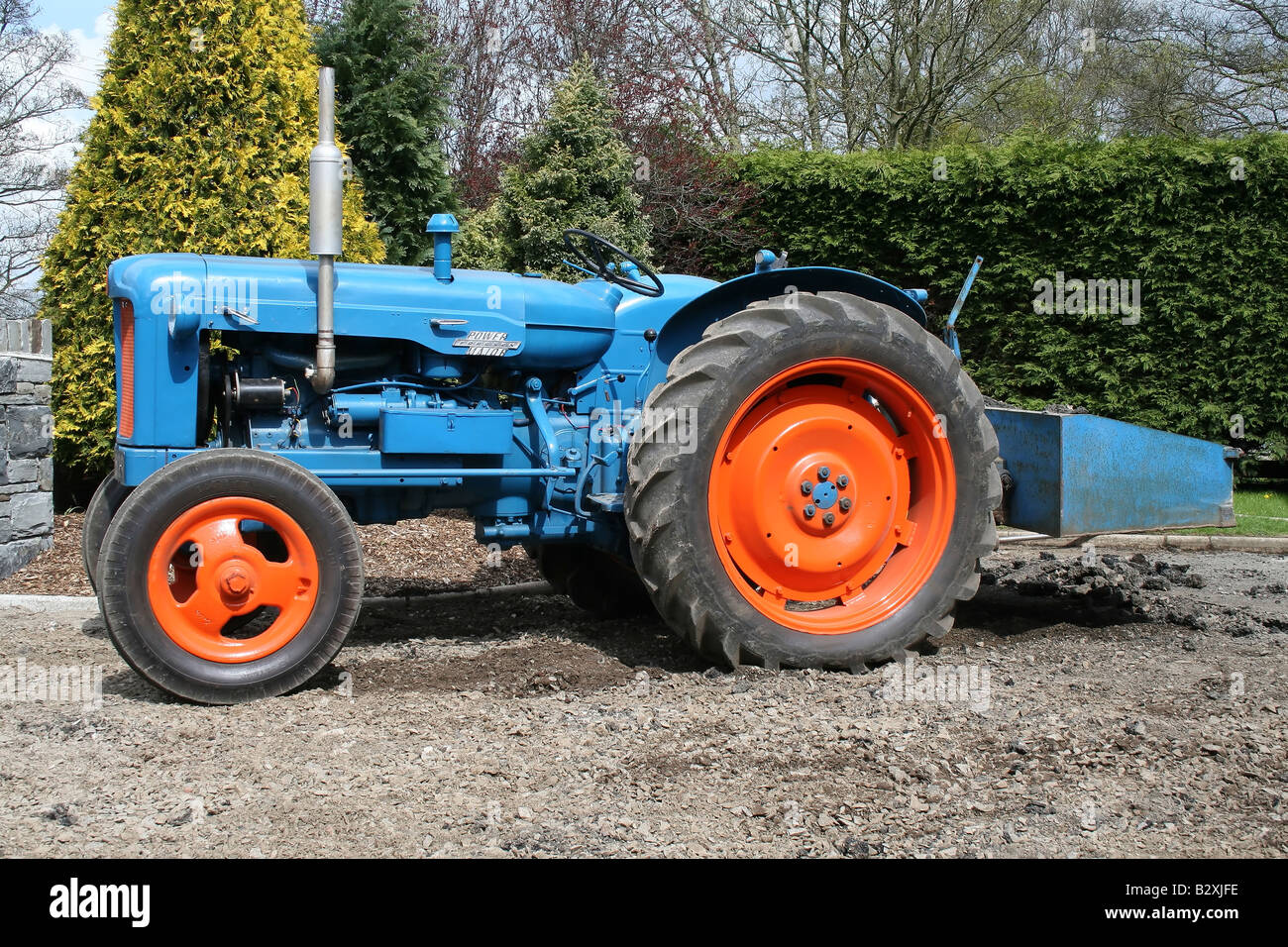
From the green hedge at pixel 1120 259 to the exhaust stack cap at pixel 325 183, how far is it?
7.11 metres

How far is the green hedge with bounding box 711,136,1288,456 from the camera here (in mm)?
9758

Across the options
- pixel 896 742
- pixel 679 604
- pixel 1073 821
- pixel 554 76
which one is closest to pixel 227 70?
pixel 679 604

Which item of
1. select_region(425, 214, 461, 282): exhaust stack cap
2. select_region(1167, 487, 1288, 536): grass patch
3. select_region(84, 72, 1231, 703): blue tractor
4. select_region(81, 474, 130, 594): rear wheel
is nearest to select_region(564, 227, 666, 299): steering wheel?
select_region(84, 72, 1231, 703): blue tractor

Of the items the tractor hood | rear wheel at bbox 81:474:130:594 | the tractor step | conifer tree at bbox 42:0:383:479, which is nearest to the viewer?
the tractor hood

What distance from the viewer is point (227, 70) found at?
7086 millimetres

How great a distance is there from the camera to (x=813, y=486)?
4469 millimetres

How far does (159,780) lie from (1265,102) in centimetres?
1954

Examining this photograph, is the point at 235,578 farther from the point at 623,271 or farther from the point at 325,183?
the point at 623,271

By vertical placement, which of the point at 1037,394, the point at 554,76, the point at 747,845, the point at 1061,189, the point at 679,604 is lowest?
the point at 747,845

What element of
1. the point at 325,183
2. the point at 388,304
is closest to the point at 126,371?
the point at 388,304

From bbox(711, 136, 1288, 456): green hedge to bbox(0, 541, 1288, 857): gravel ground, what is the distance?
5320 mm

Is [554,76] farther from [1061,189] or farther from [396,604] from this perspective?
[396,604]

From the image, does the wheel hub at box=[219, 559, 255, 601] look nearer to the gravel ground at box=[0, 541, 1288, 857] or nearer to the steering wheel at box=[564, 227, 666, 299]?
the gravel ground at box=[0, 541, 1288, 857]

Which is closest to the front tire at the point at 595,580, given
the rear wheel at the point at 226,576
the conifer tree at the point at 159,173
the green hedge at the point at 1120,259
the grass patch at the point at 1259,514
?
the rear wheel at the point at 226,576
